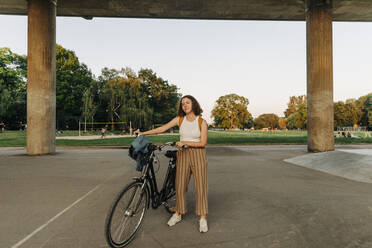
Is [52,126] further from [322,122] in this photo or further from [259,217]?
[322,122]

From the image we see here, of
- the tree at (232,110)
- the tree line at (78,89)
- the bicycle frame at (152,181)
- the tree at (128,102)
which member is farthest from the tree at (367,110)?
the bicycle frame at (152,181)

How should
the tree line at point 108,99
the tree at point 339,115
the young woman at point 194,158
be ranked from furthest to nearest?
the tree at point 339,115, the tree line at point 108,99, the young woman at point 194,158

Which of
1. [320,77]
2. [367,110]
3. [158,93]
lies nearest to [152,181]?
[320,77]

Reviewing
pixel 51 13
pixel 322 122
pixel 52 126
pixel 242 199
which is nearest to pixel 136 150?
pixel 242 199

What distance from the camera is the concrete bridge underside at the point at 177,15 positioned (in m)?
10.1

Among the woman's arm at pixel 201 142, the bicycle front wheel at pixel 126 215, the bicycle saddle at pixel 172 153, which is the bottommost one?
Answer: the bicycle front wheel at pixel 126 215

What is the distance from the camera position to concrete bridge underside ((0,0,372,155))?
33.2 ft

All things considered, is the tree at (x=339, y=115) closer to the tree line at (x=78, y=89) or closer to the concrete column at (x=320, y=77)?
the tree line at (x=78, y=89)

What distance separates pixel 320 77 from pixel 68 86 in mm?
43793

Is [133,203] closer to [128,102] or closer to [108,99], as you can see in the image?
[128,102]

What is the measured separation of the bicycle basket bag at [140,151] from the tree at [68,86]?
43290 millimetres

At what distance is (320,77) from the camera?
10648 millimetres

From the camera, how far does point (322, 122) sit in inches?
419

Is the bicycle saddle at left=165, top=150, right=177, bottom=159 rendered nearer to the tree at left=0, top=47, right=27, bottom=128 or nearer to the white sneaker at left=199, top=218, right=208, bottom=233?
the white sneaker at left=199, top=218, right=208, bottom=233
